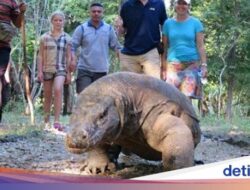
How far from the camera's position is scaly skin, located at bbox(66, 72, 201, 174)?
2.21 metres

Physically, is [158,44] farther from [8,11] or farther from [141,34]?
[8,11]

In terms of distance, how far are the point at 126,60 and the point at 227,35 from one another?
7.75 metres

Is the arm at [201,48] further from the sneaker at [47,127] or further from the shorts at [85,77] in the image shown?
the sneaker at [47,127]

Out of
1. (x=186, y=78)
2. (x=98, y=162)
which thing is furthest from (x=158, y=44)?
(x=98, y=162)

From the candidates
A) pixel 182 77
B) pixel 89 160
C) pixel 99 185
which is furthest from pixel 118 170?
pixel 182 77

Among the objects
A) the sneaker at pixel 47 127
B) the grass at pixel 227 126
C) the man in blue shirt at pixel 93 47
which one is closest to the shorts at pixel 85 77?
the man in blue shirt at pixel 93 47

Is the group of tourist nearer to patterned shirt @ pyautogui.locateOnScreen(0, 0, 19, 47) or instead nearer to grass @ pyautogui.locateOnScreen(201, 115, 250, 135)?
patterned shirt @ pyautogui.locateOnScreen(0, 0, 19, 47)

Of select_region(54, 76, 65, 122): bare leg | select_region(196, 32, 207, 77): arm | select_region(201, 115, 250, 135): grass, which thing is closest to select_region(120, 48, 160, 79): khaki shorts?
select_region(196, 32, 207, 77): arm

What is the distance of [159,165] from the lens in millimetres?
2801

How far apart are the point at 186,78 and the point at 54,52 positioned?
51.1 inches

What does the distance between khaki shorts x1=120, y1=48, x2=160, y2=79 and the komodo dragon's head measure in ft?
4.22

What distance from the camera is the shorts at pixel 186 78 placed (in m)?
3.48

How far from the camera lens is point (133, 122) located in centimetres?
239

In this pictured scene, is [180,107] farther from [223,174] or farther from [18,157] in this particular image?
[18,157]
